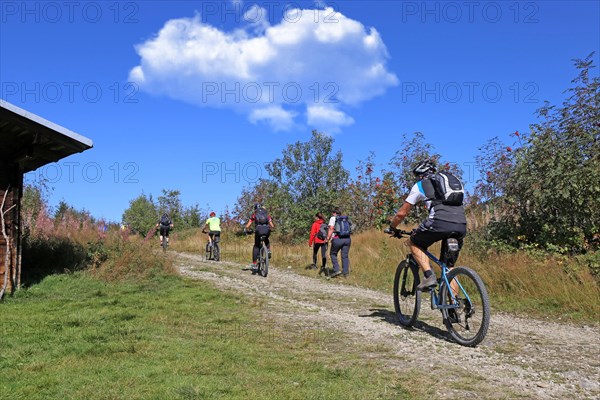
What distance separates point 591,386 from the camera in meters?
3.78

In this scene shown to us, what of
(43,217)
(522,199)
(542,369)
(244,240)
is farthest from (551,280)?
(244,240)

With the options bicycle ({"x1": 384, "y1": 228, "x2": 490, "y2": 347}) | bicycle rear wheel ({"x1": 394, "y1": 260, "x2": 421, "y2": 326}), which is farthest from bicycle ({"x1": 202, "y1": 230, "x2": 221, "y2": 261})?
bicycle ({"x1": 384, "y1": 228, "x2": 490, "y2": 347})

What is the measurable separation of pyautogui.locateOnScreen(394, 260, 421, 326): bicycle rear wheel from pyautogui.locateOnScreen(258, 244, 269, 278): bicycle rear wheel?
20.0 ft

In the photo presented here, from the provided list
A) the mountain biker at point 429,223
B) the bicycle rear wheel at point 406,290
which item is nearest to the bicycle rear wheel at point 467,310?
the mountain biker at point 429,223

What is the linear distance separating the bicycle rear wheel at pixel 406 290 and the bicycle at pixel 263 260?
6.11 metres

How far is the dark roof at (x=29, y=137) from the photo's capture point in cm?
784

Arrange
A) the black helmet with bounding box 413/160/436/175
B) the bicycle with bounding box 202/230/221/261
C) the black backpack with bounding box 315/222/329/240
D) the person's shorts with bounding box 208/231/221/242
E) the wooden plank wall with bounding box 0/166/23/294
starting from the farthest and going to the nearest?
the person's shorts with bounding box 208/231/221/242, the bicycle with bounding box 202/230/221/261, the black backpack with bounding box 315/222/329/240, the wooden plank wall with bounding box 0/166/23/294, the black helmet with bounding box 413/160/436/175

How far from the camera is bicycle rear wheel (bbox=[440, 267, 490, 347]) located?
16.0ft

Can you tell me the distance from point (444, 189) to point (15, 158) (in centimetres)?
824

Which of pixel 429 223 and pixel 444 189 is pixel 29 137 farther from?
pixel 444 189

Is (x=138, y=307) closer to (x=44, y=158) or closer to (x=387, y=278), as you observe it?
(x=44, y=158)

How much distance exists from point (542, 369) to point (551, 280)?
4.69m

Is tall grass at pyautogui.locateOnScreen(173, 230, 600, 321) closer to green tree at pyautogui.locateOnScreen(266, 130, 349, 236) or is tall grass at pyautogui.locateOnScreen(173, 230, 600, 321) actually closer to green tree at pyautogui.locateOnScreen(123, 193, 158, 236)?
green tree at pyautogui.locateOnScreen(266, 130, 349, 236)

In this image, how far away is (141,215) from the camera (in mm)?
50750
